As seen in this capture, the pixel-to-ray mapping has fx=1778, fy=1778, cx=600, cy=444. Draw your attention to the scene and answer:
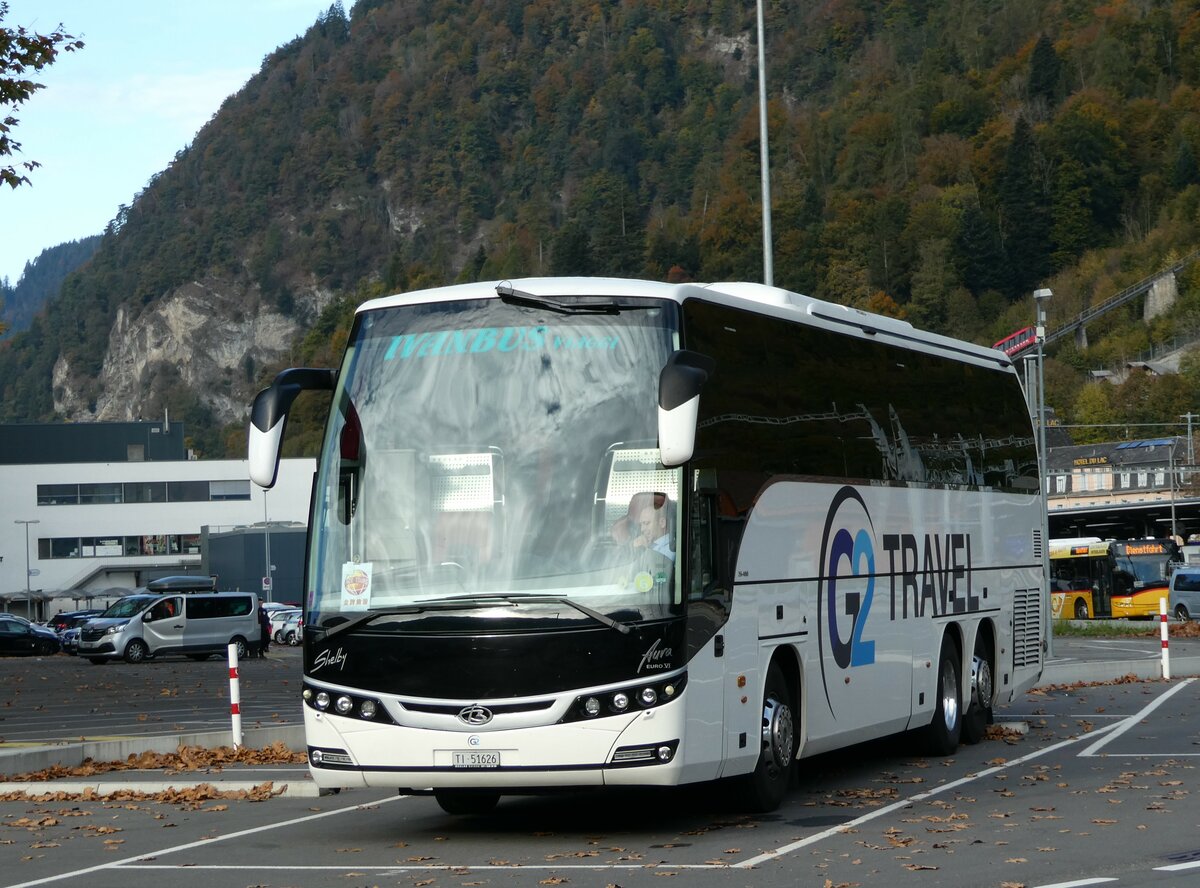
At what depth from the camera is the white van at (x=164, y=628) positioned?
47.0 meters

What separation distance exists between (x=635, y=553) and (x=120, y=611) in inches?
1583

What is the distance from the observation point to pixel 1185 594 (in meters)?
57.6

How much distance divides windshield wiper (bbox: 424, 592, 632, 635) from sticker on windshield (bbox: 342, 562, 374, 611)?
17.2 inches

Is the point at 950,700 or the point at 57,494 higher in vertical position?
the point at 57,494

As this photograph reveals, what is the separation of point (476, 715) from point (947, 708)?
7.06 meters

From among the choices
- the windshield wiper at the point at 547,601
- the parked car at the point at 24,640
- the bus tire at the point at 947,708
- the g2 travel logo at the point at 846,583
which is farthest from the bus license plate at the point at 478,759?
the parked car at the point at 24,640

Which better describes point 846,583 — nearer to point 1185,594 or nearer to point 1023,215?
point 1185,594

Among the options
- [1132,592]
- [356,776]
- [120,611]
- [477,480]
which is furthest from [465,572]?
[1132,592]

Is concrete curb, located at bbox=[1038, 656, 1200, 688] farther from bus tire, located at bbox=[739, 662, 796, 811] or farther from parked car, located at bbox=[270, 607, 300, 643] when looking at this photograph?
parked car, located at bbox=[270, 607, 300, 643]

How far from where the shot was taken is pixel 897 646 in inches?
592

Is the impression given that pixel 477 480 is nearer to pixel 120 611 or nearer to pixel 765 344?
pixel 765 344

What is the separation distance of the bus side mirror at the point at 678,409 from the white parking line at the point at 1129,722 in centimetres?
711

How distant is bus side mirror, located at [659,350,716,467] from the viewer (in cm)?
1031

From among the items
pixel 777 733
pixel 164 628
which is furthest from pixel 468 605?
pixel 164 628
